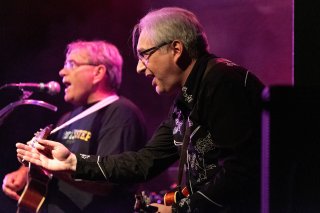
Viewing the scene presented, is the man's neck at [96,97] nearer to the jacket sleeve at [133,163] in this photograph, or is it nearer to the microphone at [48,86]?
the microphone at [48,86]

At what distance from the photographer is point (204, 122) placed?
2178 millimetres

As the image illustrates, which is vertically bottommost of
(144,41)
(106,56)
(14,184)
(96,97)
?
(14,184)

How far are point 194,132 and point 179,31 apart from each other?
0.50m

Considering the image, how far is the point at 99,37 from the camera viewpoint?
4.45 m

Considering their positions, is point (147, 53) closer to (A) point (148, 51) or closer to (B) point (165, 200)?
(A) point (148, 51)

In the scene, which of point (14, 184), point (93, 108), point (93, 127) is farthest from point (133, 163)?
point (14, 184)

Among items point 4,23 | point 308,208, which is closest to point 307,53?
point 308,208

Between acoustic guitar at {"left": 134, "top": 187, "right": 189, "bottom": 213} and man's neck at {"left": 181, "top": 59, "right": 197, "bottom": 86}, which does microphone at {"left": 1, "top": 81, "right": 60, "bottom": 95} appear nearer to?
acoustic guitar at {"left": 134, "top": 187, "right": 189, "bottom": 213}

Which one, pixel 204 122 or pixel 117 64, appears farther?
pixel 117 64

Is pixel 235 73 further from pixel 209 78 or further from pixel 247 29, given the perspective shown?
pixel 247 29

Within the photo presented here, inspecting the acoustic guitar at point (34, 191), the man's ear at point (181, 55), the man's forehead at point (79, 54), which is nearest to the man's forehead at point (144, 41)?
the man's ear at point (181, 55)

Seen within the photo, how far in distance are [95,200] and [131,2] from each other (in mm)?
1826

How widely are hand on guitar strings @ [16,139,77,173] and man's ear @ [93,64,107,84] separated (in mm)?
1417

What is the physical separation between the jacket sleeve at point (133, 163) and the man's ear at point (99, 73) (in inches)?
55.1
